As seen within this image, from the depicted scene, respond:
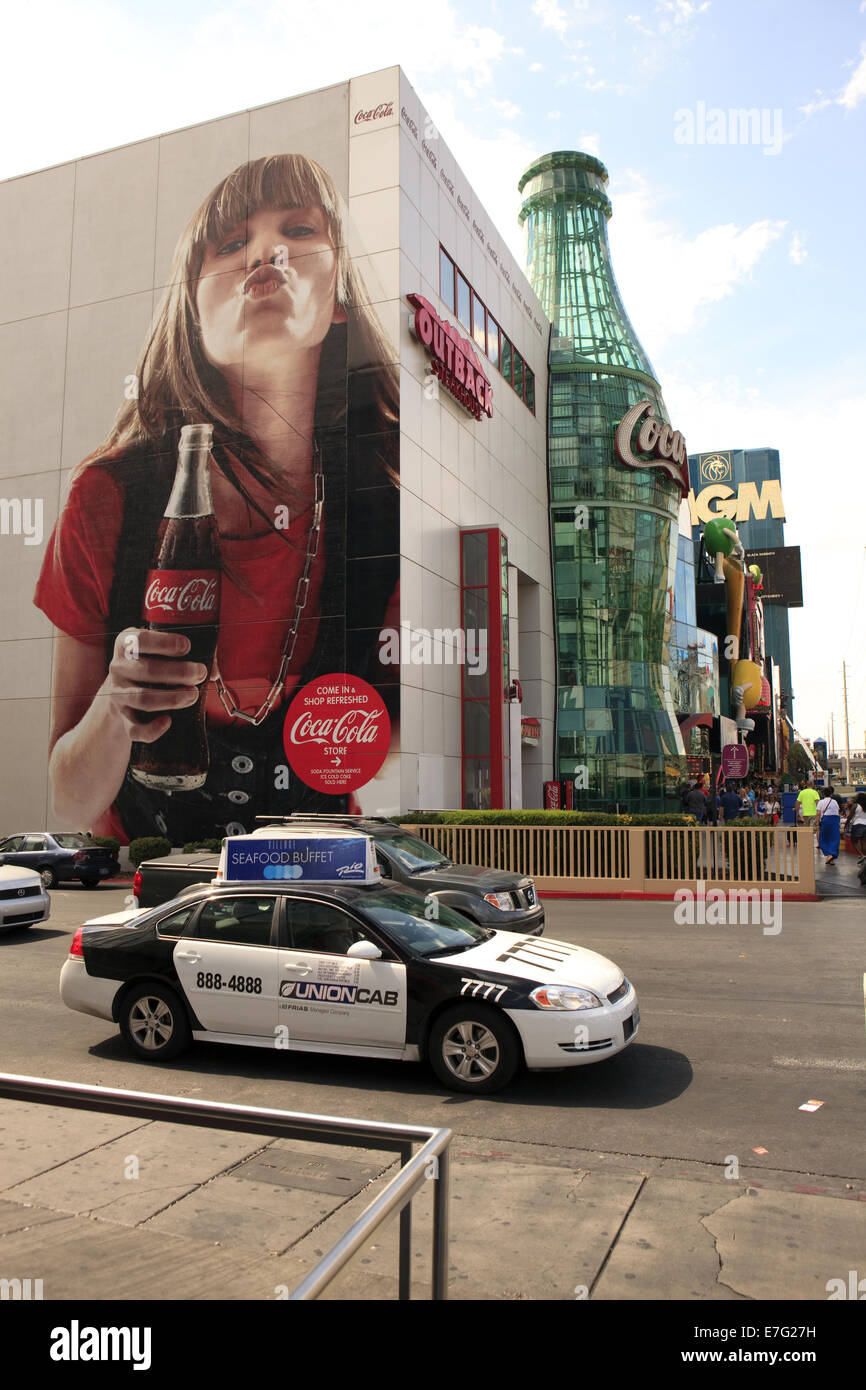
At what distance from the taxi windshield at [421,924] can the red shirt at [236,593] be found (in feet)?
56.3

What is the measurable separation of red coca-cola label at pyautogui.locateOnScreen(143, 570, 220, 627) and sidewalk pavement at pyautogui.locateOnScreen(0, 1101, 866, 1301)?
21.8 metres

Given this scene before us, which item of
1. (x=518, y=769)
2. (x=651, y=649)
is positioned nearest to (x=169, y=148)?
(x=518, y=769)

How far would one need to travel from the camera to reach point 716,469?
118 metres

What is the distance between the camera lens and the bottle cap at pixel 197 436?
2694cm

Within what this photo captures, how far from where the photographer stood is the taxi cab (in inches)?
265

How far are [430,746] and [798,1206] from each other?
20.5 m

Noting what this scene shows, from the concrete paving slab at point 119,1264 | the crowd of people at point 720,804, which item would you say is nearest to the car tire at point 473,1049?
the concrete paving slab at point 119,1264

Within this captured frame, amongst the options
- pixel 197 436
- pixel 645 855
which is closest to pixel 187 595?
pixel 197 436

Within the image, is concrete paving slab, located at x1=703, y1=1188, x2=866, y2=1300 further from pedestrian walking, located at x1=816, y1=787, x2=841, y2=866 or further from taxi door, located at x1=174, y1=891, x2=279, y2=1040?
pedestrian walking, located at x1=816, y1=787, x2=841, y2=866

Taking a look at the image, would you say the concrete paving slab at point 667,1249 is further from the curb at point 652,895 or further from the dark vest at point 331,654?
the dark vest at point 331,654

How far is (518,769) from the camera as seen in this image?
1148 inches

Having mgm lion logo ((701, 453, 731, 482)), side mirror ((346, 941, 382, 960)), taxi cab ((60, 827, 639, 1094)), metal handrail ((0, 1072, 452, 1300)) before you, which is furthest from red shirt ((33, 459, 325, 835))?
mgm lion logo ((701, 453, 731, 482))
